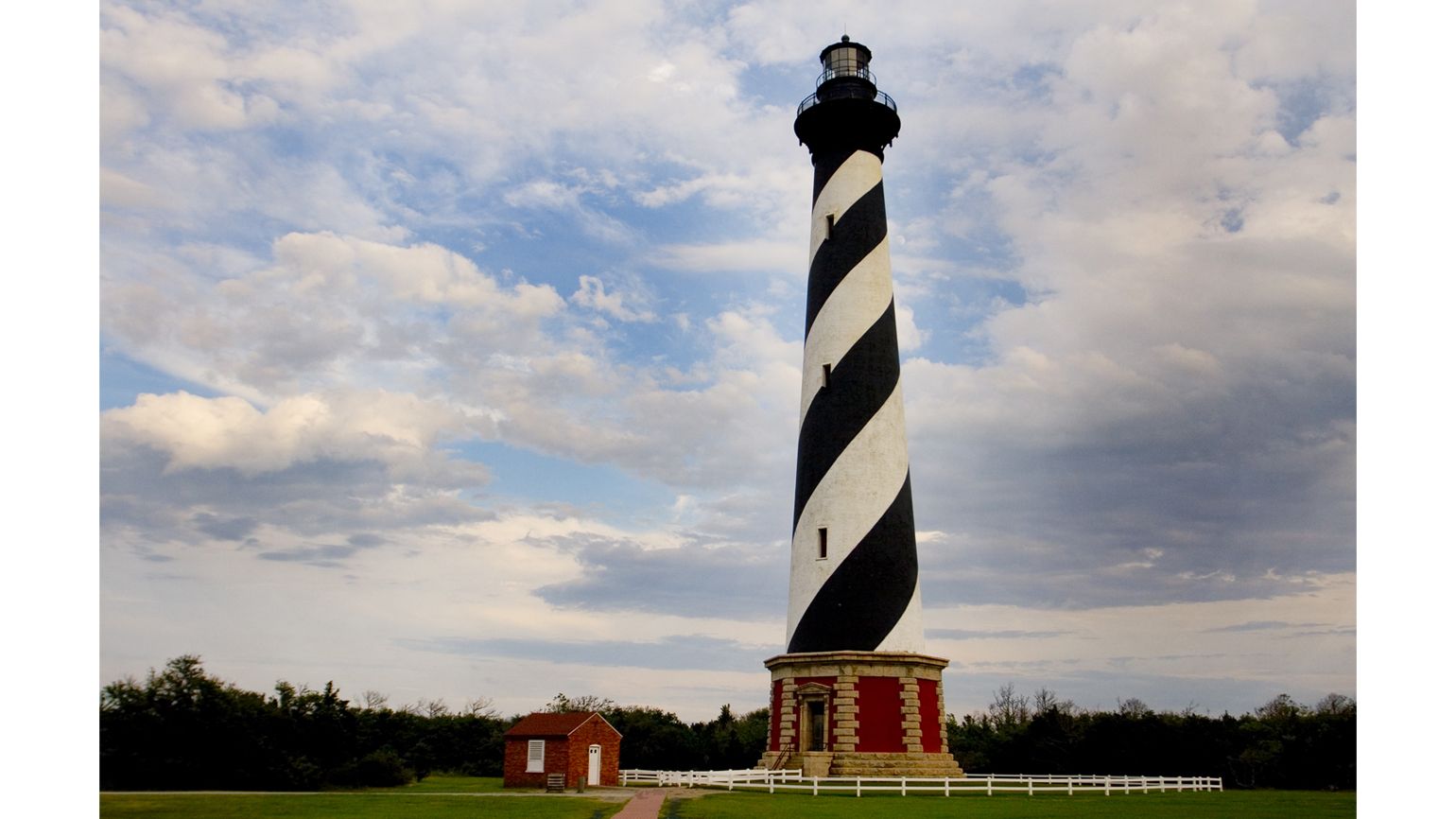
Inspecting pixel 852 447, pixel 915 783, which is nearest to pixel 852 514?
pixel 852 447

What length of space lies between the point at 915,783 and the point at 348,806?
38.5ft

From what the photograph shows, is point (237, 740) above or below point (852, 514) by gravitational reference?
below

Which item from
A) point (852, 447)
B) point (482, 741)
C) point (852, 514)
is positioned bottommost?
point (482, 741)

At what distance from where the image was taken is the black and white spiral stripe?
82.1 feet

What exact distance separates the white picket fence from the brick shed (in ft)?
4.27

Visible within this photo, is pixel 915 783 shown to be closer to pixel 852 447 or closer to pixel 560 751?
pixel 852 447

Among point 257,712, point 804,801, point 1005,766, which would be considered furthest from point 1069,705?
point 257,712

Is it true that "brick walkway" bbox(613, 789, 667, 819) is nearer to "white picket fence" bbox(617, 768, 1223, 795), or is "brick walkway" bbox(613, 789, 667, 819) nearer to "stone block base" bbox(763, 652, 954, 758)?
"white picket fence" bbox(617, 768, 1223, 795)

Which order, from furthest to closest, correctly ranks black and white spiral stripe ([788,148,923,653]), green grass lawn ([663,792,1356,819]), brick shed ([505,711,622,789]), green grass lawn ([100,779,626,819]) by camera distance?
brick shed ([505,711,622,789])
black and white spiral stripe ([788,148,923,653])
green grass lawn ([663,792,1356,819])
green grass lawn ([100,779,626,819])

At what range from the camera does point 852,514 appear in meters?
25.4

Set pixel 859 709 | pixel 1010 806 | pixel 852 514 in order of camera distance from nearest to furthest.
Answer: pixel 1010 806 → pixel 859 709 → pixel 852 514

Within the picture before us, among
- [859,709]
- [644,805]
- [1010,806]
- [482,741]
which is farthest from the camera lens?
[482,741]

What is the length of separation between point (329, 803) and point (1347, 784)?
24.4 metres

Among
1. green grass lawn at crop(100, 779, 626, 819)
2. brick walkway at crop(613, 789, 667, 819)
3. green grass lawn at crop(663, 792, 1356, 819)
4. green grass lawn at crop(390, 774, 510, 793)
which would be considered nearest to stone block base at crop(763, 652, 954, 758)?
green grass lawn at crop(663, 792, 1356, 819)
